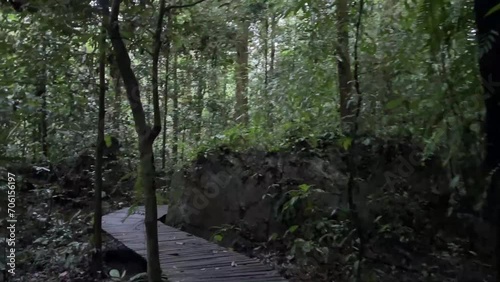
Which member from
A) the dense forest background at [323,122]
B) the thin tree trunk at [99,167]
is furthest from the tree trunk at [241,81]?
the thin tree trunk at [99,167]

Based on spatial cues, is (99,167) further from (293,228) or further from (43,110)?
(293,228)

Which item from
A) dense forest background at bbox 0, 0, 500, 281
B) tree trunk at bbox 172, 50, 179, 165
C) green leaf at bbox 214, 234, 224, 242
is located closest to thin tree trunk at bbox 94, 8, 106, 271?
dense forest background at bbox 0, 0, 500, 281

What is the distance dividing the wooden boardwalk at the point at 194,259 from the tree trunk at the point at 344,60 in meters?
1.74

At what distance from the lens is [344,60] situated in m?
6.06

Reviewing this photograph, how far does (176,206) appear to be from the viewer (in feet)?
26.0

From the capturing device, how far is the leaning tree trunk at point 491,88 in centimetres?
310

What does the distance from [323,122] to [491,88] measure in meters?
3.66

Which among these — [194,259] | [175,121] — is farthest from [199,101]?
[194,259]

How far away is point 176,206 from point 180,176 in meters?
0.46

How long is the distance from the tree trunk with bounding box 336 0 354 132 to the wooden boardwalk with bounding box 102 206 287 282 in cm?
174

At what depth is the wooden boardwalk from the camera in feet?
16.5

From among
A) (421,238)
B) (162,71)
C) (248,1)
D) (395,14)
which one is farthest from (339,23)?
(162,71)

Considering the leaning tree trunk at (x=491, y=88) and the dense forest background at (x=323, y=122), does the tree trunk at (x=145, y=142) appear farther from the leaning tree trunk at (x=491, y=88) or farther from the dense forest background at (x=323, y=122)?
the leaning tree trunk at (x=491, y=88)

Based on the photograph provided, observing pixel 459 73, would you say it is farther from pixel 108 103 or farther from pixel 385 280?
pixel 108 103
